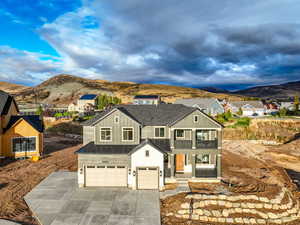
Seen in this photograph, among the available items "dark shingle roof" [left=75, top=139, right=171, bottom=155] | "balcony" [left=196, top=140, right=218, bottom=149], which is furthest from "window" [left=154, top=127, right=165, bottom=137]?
"balcony" [left=196, top=140, right=218, bottom=149]

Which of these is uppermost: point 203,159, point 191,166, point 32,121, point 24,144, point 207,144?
point 32,121

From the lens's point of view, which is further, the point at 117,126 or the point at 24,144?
the point at 24,144

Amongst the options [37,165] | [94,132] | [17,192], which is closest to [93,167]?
[94,132]

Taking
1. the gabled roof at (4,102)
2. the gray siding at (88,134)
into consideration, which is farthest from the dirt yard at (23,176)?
the gabled roof at (4,102)

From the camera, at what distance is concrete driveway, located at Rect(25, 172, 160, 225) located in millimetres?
13133

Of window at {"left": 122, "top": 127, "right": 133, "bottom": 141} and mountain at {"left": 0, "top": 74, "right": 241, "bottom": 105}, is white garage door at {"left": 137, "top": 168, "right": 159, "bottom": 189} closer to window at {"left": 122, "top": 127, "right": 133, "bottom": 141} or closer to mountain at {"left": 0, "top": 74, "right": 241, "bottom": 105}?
window at {"left": 122, "top": 127, "right": 133, "bottom": 141}

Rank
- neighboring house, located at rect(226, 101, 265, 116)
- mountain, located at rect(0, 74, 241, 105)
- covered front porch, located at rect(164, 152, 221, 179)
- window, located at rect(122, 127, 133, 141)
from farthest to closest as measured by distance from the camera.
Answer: mountain, located at rect(0, 74, 241, 105) < neighboring house, located at rect(226, 101, 265, 116) < window, located at rect(122, 127, 133, 141) < covered front porch, located at rect(164, 152, 221, 179)

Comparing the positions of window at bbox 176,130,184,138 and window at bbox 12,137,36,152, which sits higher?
window at bbox 176,130,184,138

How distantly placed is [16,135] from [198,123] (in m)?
24.2

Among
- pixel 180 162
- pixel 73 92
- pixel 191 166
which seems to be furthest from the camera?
pixel 73 92

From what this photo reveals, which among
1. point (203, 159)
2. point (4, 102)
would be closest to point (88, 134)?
point (203, 159)

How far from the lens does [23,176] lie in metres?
20.7

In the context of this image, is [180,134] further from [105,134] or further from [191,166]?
[105,134]

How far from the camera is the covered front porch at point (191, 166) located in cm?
1918
